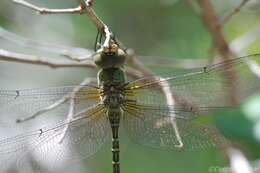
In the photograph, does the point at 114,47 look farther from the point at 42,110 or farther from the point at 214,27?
the point at 214,27

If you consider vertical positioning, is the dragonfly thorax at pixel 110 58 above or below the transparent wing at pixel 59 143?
above

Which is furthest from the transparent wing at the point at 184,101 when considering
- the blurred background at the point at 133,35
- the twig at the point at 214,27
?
the blurred background at the point at 133,35

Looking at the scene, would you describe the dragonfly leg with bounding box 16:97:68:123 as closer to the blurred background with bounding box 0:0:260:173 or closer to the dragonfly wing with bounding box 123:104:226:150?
the dragonfly wing with bounding box 123:104:226:150

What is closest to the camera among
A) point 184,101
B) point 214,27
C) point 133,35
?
point 184,101

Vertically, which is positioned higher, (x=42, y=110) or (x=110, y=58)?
(x=110, y=58)

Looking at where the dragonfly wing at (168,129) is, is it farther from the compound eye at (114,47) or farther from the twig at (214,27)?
the twig at (214,27)

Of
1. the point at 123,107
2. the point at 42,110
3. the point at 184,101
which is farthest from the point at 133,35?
the point at 42,110
